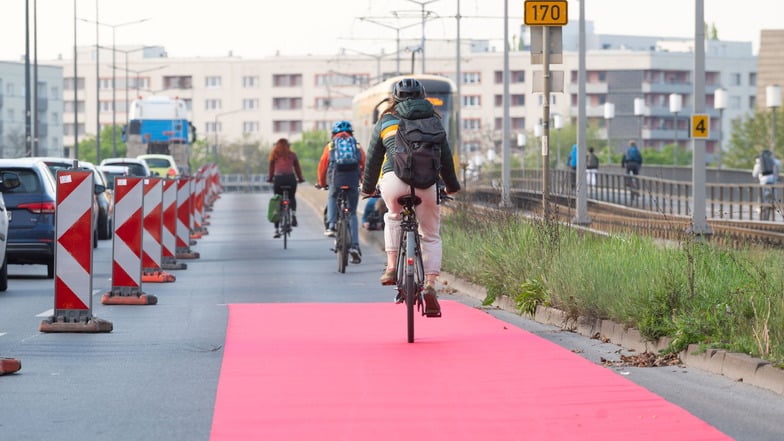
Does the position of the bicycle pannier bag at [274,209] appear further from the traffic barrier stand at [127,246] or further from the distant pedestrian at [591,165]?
the distant pedestrian at [591,165]

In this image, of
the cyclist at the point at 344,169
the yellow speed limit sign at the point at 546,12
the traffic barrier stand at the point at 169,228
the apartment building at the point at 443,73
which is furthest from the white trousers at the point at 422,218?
the apartment building at the point at 443,73

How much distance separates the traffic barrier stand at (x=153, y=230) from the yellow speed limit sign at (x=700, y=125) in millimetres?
9764

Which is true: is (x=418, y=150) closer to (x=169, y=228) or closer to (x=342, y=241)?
(x=342, y=241)

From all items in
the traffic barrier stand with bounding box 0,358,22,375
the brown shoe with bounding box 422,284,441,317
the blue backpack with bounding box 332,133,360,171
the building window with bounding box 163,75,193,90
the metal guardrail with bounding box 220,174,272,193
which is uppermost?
the building window with bounding box 163,75,193,90

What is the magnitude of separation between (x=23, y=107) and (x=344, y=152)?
127 metres

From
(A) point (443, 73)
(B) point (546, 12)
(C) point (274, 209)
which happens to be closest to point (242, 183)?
(A) point (443, 73)

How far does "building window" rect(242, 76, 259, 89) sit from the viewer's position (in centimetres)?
17550

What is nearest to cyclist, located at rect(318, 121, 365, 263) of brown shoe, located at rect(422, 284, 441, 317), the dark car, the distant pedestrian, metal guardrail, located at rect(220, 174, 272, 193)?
the dark car

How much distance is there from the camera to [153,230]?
21266 millimetres

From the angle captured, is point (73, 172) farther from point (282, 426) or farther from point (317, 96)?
point (317, 96)

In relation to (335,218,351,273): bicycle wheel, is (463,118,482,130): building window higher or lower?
higher

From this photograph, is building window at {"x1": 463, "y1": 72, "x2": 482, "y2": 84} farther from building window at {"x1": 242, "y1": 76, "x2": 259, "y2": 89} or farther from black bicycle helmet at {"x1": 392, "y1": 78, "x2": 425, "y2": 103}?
black bicycle helmet at {"x1": 392, "y1": 78, "x2": 425, "y2": 103}

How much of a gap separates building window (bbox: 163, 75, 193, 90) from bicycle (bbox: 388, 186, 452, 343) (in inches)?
6363

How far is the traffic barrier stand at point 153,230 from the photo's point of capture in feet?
68.4
